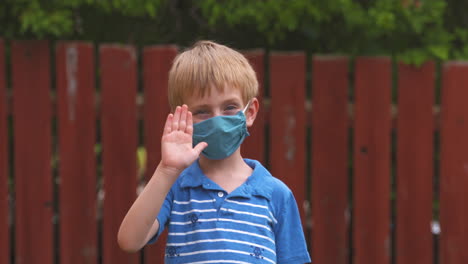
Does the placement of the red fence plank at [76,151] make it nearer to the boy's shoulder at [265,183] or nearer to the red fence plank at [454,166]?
the red fence plank at [454,166]

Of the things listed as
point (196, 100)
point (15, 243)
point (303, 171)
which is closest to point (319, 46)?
point (303, 171)

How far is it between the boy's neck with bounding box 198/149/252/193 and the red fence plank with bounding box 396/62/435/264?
2304 millimetres

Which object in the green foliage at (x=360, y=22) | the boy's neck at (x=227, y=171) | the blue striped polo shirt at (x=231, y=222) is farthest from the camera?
the green foliage at (x=360, y=22)

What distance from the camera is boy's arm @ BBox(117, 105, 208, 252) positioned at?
243 centimetres

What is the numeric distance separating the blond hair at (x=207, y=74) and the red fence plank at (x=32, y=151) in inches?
92.8

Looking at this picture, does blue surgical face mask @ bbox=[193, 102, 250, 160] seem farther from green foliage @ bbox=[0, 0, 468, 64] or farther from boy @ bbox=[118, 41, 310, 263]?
green foliage @ bbox=[0, 0, 468, 64]

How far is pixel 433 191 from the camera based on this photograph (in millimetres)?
4863

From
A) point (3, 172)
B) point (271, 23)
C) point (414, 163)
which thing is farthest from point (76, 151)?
point (414, 163)

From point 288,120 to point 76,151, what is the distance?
4.52 feet

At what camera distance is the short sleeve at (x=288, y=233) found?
8.80 feet

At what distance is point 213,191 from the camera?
2.62 metres

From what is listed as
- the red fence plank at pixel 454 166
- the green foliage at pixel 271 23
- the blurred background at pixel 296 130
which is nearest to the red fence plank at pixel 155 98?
the blurred background at pixel 296 130

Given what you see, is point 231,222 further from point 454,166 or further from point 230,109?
point 454,166

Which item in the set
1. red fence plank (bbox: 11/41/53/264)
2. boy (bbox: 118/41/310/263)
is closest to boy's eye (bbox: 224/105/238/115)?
boy (bbox: 118/41/310/263)
